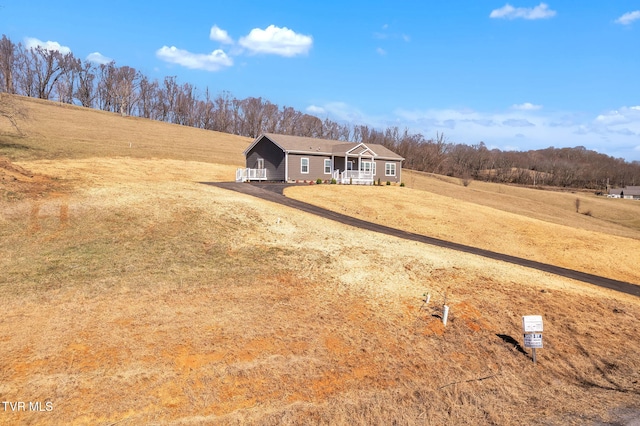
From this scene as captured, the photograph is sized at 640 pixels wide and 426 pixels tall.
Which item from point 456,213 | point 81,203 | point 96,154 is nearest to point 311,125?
point 96,154

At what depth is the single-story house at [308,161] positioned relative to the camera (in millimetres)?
40156

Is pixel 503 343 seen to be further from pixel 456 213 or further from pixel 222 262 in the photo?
pixel 456 213

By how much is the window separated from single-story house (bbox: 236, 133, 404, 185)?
528 millimetres

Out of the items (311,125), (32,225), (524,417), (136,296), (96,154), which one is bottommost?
(524,417)

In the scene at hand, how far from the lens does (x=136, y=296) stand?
10867 mm

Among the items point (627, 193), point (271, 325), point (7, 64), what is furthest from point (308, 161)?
point (627, 193)

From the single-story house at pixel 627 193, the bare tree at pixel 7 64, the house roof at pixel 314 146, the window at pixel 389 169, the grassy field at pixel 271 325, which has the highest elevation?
the bare tree at pixel 7 64

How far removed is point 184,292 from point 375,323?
560 centimetres

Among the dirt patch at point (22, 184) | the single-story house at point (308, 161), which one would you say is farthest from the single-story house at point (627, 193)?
the dirt patch at point (22, 184)

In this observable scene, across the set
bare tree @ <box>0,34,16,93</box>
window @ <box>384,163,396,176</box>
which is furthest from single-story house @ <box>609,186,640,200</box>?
bare tree @ <box>0,34,16,93</box>

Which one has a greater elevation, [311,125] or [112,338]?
[311,125]

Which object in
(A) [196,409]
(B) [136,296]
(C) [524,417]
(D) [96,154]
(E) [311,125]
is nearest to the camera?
(A) [196,409]

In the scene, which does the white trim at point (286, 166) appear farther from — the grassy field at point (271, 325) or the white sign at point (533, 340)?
the white sign at point (533, 340)

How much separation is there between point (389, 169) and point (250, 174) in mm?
17822
